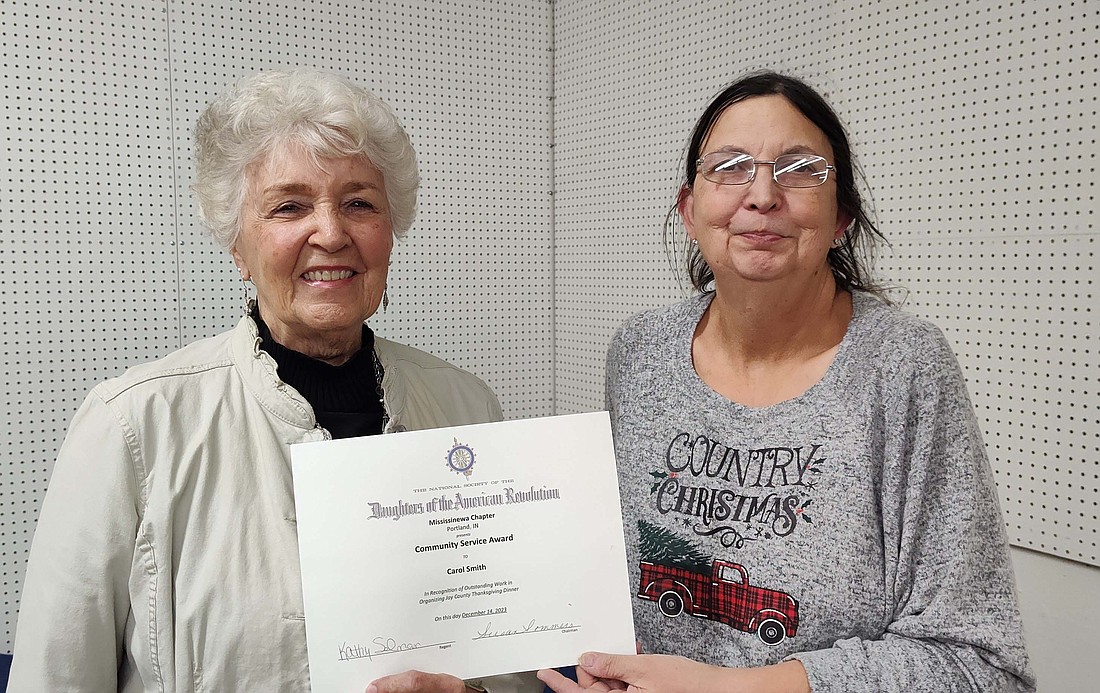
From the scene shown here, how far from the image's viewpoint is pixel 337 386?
1.71 m

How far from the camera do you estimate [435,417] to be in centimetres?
184

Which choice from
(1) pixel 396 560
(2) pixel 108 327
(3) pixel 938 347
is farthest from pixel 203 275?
(3) pixel 938 347

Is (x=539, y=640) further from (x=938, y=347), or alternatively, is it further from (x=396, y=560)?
(x=938, y=347)

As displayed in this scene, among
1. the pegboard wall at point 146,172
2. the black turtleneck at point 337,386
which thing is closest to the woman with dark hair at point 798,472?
the black turtleneck at point 337,386

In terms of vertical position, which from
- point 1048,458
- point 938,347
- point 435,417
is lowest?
point 1048,458

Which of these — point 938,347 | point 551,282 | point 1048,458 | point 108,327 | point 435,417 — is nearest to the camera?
point 938,347

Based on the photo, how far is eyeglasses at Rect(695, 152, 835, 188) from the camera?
1.64 metres

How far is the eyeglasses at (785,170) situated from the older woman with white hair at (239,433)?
2.20 feet

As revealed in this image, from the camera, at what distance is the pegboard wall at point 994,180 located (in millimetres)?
2127

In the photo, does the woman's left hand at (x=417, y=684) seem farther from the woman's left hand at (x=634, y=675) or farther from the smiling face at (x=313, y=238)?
the smiling face at (x=313, y=238)

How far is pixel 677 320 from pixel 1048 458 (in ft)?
3.74

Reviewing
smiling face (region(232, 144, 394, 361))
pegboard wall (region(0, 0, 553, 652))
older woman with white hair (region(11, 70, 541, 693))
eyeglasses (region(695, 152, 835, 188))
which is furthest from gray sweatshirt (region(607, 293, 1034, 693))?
pegboard wall (region(0, 0, 553, 652))

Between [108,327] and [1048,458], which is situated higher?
[108,327]

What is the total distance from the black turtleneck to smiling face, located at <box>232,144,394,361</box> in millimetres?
52
